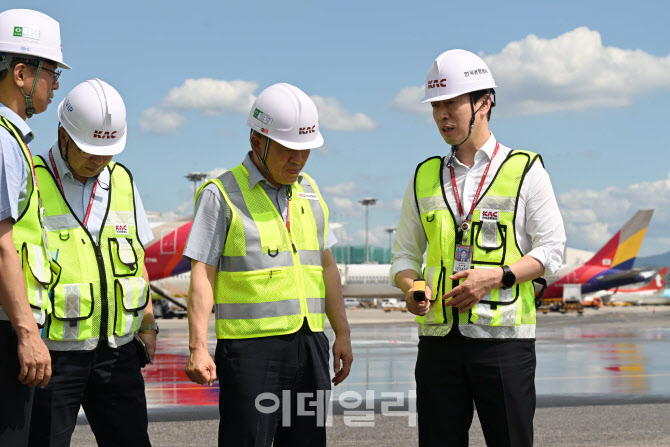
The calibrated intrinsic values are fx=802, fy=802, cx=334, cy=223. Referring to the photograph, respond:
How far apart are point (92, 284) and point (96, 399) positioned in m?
0.56

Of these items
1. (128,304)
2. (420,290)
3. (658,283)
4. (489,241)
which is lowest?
(658,283)

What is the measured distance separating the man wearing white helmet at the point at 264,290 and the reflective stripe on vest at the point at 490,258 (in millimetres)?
586

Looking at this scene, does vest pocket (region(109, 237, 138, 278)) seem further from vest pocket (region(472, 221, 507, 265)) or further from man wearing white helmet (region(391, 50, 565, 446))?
vest pocket (region(472, 221, 507, 265))

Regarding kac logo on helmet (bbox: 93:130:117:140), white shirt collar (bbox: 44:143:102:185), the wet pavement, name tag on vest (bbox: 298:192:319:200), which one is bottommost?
the wet pavement

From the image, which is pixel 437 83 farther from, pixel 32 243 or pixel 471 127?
pixel 32 243

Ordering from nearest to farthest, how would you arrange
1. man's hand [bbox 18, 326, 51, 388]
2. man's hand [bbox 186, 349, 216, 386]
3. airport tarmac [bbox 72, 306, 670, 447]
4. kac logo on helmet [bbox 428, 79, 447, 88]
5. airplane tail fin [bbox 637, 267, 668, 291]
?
man's hand [bbox 18, 326, 51, 388] < man's hand [bbox 186, 349, 216, 386] < kac logo on helmet [bbox 428, 79, 447, 88] < airport tarmac [bbox 72, 306, 670, 447] < airplane tail fin [bbox 637, 267, 668, 291]

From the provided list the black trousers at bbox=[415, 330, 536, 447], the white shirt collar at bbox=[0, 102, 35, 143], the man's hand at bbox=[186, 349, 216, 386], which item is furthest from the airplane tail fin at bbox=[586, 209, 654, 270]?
the white shirt collar at bbox=[0, 102, 35, 143]

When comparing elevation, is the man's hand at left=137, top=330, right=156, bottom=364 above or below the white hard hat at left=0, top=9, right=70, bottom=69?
below

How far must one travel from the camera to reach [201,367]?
142 inches

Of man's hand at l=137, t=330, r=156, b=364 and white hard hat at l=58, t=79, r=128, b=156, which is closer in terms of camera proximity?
white hard hat at l=58, t=79, r=128, b=156

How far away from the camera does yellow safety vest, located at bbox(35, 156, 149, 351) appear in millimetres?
3826

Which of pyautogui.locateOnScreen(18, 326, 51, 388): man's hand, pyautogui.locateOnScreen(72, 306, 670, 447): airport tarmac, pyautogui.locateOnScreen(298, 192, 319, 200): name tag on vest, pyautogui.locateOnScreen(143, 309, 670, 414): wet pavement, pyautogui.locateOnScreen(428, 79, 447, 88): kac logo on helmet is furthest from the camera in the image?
pyautogui.locateOnScreen(143, 309, 670, 414): wet pavement

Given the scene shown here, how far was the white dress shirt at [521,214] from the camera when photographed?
12.5 feet

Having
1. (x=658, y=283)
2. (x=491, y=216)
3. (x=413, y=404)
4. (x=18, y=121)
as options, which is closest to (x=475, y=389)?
(x=491, y=216)
